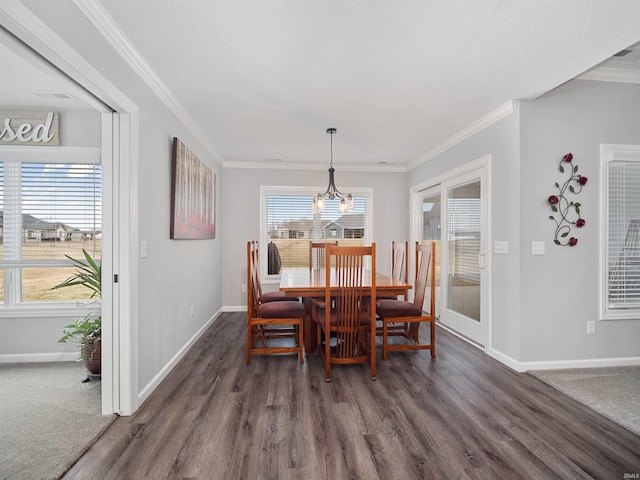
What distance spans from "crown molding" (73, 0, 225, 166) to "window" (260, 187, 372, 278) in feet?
7.14

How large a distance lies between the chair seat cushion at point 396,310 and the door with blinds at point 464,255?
2.57 feet

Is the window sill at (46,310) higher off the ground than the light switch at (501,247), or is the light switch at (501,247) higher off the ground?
the light switch at (501,247)

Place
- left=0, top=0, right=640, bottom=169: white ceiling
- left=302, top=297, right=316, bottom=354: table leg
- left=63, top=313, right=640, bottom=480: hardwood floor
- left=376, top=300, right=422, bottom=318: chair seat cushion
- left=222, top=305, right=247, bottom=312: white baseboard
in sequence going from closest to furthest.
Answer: left=63, top=313, right=640, bottom=480: hardwood floor < left=0, top=0, right=640, bottom=169: white ceiling < left=376, top=300, right=422, bottom=318: chair seat cushion < left=302, top=297, right=316, bottom=354: table leg < left=222, top=305, right=247, bottom=312: white baseboard

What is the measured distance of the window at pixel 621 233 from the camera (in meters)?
2.91

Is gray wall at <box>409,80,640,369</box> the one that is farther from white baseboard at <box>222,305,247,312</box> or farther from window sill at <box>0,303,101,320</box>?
window sill at <box>0,303,101,320</box>

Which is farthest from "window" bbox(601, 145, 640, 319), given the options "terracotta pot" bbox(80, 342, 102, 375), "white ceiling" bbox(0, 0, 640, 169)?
"terracotta pot" bbox(80, 342, 102, 375)

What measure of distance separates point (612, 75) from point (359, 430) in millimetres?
3653

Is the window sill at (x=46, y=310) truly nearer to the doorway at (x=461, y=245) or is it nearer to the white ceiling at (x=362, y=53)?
the white ceiling at (x=362, y=53)

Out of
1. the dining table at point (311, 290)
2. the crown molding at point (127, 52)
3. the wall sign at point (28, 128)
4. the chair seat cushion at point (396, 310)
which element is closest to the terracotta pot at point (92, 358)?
the dining table at point (311, 290)

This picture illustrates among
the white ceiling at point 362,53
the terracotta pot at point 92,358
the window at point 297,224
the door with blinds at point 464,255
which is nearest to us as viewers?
the white ceiling at point 362,53

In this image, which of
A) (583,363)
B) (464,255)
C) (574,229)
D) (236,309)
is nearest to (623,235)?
(574,229)

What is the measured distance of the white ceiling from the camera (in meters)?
1.76

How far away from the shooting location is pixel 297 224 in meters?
5.42

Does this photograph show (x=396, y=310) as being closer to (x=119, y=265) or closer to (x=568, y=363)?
(x=568, y=363)
